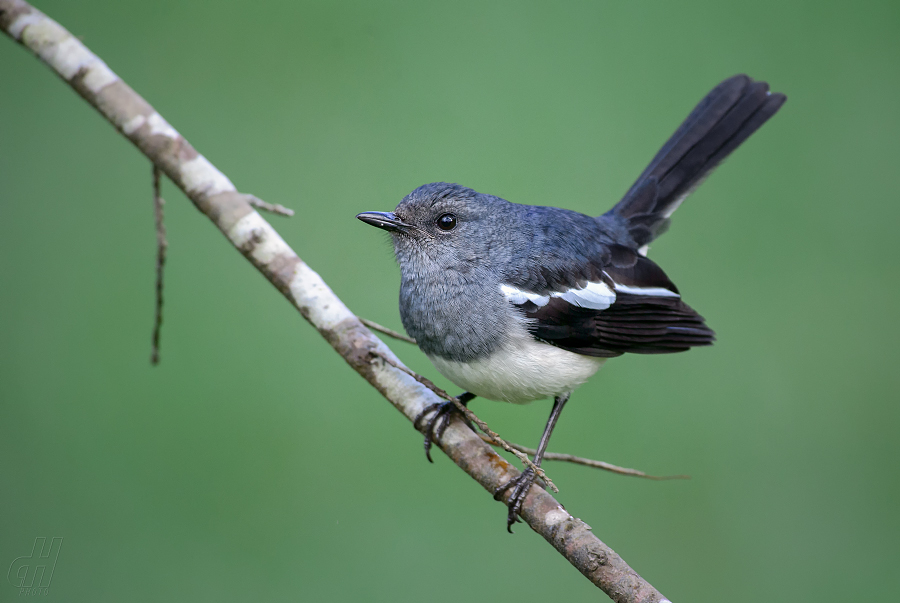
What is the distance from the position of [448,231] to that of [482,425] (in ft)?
1.95

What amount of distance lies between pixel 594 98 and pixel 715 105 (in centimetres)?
77

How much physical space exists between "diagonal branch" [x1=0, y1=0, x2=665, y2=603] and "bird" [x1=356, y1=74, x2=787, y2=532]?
8 cm

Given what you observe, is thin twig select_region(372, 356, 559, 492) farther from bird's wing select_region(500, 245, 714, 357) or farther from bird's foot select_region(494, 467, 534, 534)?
bird's wing select_region(500, 245, 714, 357)

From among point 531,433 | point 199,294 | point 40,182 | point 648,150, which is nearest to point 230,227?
point 199,294

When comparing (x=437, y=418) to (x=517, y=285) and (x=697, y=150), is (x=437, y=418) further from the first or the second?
(x=697, y=150)

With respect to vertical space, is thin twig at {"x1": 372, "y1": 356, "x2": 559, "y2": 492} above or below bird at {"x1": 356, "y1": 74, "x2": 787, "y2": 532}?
below

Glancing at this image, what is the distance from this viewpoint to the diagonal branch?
1534 mm

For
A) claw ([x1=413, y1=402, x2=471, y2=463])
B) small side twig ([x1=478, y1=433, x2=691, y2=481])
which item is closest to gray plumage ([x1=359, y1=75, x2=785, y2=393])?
claw ([x1=413, y1=402, x2=471, y2=463])

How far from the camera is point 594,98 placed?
9.39 feet

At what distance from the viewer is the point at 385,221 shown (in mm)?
1672

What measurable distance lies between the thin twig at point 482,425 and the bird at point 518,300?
0.17 m

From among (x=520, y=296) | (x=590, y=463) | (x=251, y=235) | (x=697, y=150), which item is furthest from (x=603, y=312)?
(x=251, y=235)

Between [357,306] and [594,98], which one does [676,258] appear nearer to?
[594,98]

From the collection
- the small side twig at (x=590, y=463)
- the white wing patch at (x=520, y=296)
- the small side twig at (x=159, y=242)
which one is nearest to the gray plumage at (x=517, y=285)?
the white wing patch at (x=520, y=296)
